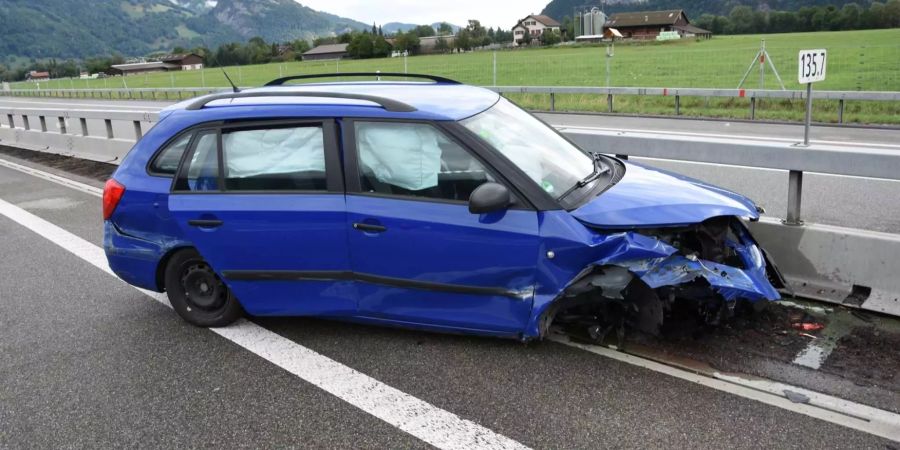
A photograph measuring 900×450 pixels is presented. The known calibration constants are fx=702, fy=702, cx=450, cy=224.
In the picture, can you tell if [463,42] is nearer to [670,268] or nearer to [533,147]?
[533,147]

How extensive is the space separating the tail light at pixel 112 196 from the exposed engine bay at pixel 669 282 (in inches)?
119

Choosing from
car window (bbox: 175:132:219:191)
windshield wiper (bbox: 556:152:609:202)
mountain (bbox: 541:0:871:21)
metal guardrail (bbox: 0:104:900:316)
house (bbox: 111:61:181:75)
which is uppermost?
mountain (bbox: 541:0:871:21)

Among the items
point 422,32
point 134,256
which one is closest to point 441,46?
point 422,32

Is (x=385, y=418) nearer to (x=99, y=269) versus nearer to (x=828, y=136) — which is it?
(x=99, y=269)

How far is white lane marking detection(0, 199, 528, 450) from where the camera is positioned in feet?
10.7

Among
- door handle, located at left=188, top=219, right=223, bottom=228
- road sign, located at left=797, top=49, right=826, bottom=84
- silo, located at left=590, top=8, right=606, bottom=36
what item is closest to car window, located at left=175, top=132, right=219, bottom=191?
Answer: door handle, located at left=188, top=219, right=223, bottom=228

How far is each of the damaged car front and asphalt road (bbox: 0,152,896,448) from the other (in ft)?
1.12

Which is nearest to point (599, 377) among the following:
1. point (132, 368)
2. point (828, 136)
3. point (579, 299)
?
point (579, 299)

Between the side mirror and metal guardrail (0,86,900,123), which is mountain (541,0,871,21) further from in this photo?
the side mirror

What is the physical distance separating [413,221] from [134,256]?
2.15m

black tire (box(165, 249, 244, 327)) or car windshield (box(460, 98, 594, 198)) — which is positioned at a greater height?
car windshield (box(460, 98, 594, 198))

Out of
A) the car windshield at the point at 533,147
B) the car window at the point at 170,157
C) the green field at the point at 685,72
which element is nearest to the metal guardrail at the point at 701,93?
the green field at the point at 685,72

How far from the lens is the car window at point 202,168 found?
455 cm

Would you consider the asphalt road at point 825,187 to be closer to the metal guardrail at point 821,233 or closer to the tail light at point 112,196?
the metal guardrail at point 821,233
